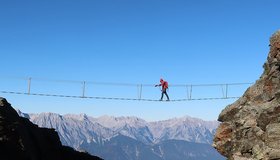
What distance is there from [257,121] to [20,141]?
2043 cm

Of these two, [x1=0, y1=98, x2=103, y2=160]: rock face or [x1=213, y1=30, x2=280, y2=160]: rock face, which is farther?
[x1=213, y1=30, x2=280, y2=160]: rock face

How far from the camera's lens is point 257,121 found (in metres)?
35.5

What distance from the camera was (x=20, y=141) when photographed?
3130 cm

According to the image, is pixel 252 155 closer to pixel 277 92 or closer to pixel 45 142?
pixel 277 92

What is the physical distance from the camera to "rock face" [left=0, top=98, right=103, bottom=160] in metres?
30.3

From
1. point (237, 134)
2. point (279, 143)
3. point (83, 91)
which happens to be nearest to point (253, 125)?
point (237, 134)

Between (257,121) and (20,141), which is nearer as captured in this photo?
(20,141)

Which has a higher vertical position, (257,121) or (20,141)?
(257,121)

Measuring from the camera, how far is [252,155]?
34.1m

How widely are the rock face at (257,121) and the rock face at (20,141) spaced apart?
17.2m

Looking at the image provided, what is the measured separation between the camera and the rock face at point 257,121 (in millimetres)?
32562

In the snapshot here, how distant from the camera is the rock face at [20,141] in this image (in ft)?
99.3

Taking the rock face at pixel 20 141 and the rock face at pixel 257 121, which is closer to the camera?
the rock face at pixel 20 141

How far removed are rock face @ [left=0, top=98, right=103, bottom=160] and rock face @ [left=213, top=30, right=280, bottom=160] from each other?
17.2 m
